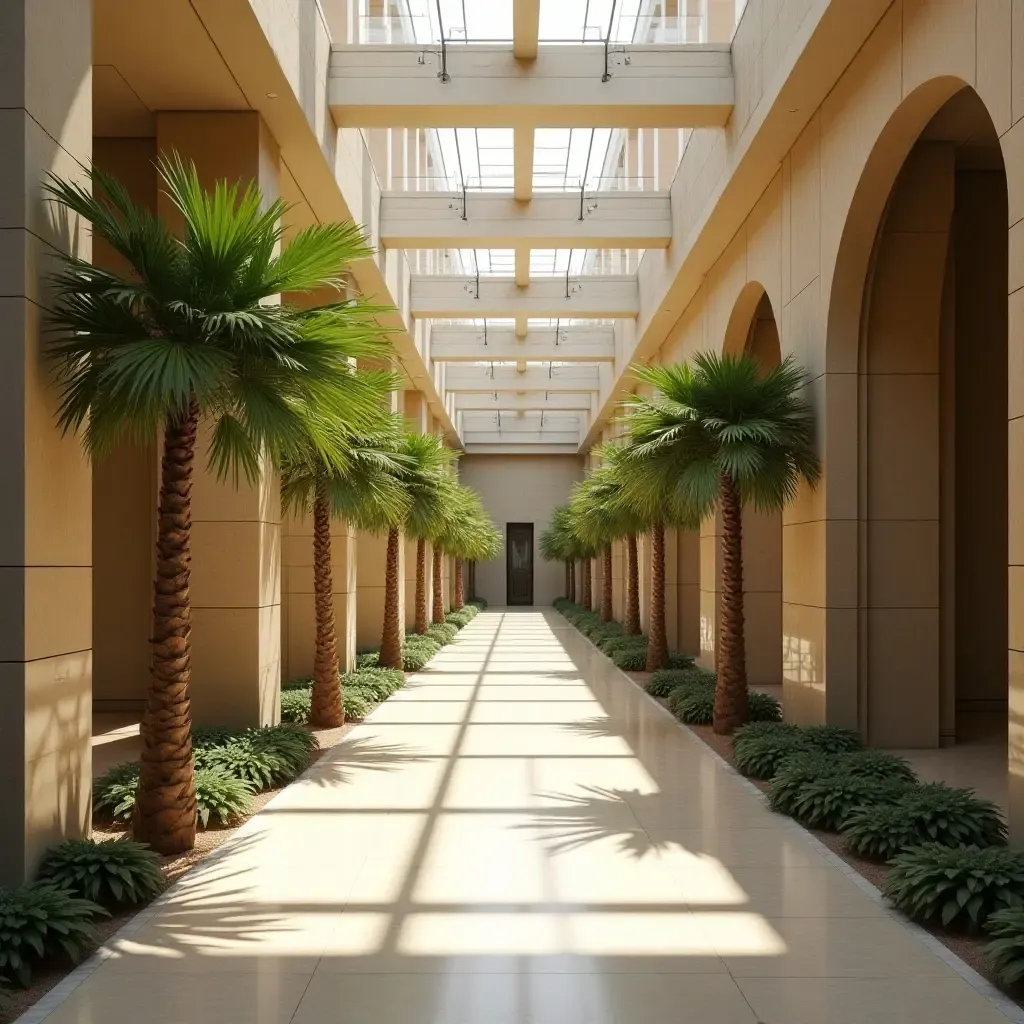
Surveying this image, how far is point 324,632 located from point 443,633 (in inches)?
621

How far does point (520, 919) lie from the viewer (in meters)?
6.32

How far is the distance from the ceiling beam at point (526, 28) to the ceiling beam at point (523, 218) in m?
5.02

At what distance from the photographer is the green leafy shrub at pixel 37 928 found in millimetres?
5215

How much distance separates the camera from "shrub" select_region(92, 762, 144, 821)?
824cm

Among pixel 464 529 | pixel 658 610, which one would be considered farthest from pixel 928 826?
pixel 464 529

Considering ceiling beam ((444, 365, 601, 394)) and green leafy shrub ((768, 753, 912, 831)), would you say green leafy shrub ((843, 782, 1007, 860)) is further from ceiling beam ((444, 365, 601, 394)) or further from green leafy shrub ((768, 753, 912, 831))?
ceiling beam ((444, 365, 601, 394))

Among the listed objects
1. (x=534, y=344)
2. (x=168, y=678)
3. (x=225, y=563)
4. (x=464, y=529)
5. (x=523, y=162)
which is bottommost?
(x=168, y=678)

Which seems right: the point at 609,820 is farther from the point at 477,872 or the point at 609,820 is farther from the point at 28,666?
the point at 28,666

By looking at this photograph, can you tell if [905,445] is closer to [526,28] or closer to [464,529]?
[526,28]

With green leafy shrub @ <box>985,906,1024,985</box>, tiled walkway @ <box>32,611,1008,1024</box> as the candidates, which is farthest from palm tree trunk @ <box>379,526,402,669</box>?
green leafy shrub @ <box>985,906,1024,985</box>

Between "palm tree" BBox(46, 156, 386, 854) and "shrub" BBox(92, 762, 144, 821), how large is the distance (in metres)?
0.64

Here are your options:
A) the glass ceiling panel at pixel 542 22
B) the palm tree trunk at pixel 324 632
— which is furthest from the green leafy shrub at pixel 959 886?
the glass ceiling panel at pixel 542 22

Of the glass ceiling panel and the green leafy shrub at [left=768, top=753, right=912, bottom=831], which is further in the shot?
the glass ceiling panel

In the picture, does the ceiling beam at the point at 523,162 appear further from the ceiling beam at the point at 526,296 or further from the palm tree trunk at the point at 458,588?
the palm tree trunk at the point at 458,588
